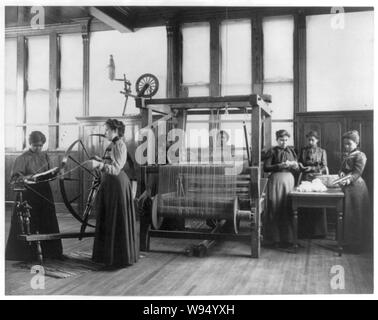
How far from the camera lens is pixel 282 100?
274 inches

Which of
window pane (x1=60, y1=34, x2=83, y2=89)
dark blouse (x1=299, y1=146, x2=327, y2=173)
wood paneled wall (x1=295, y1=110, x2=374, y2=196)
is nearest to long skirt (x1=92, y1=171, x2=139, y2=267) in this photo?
dark blouse (x1=299, y1=146, x2=327, y2=173)

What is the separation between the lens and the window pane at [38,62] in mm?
8125

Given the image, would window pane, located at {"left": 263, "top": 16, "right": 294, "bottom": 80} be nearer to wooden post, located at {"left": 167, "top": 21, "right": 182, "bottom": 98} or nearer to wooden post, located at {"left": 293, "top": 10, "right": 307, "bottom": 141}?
wooden post, located at {"left": 293, "top": 10, "right": 307, "bottom": 141}

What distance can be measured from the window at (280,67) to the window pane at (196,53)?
104 centimetres

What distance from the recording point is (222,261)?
4426 millimetres

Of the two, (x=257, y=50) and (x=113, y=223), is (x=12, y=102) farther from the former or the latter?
(x=113, y=223)

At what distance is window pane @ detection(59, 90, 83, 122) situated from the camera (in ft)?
26.3

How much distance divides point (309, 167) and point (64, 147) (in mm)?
4711

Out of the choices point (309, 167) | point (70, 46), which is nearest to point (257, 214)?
point (309, 167)

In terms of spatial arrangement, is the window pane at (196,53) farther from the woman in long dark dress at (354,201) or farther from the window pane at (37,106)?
the woman in long dark dress at (354,201)

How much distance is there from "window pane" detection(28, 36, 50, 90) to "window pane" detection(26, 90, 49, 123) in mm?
140

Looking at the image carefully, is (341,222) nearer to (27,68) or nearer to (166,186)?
(166,186)

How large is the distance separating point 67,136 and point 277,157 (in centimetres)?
456

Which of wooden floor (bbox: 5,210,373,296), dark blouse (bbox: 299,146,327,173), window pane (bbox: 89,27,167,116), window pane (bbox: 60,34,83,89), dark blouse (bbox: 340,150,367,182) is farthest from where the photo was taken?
window pane (bbox: 60,34,83,89)
